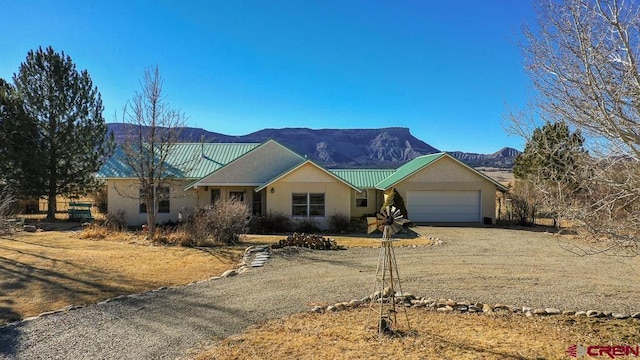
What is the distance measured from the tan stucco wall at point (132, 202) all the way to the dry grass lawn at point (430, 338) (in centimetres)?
1815

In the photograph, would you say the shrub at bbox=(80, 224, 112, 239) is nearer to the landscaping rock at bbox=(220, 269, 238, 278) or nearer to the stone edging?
the landscaping rock at bbox=(220, 269, 238, 278)

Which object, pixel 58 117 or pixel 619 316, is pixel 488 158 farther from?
pixel 619 316

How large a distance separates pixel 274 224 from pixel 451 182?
11372 millimetres

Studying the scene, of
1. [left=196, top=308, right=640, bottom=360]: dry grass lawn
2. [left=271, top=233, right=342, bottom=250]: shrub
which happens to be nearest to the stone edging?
[left=196, top=308, right=640, bottom=360]: dry grass lawn

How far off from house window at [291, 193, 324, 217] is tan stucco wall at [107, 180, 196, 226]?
587cm

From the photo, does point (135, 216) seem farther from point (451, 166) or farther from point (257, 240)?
point (451, 166)

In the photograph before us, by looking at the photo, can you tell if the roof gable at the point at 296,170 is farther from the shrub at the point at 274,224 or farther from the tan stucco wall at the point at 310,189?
the shrub at the point at 274,224

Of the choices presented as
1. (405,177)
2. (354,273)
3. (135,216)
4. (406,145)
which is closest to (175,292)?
(354,273)

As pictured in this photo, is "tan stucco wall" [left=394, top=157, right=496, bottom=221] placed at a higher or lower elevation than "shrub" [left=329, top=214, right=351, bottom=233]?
higher

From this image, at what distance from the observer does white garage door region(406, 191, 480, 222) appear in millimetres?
26031

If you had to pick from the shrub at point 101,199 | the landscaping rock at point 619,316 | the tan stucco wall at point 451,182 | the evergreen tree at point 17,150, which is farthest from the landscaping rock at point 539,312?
the shrub at point 101,199

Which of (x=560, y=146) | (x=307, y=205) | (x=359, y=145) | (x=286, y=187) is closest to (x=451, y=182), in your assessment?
(x=307, y=205)

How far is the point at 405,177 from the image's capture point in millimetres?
25609

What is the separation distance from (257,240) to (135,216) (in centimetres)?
1017
